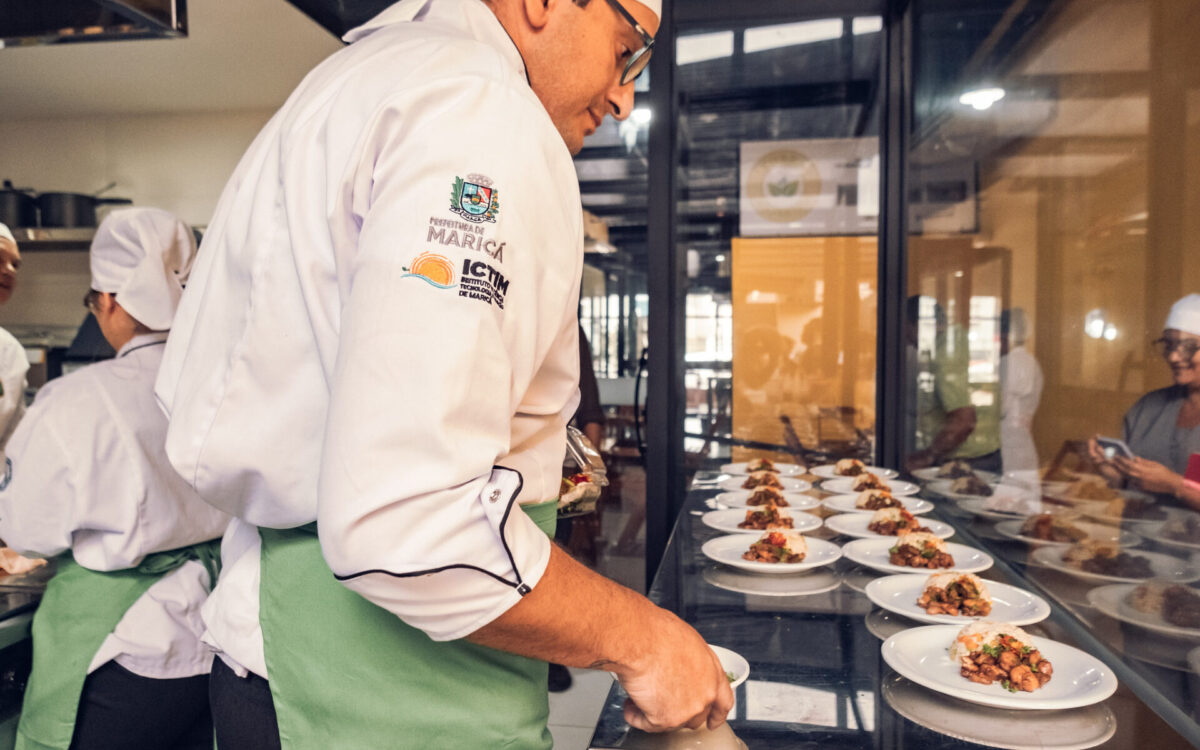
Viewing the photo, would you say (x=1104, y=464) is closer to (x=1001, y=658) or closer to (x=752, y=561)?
(x=1001, y=658)

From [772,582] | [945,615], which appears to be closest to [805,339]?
[772,582]

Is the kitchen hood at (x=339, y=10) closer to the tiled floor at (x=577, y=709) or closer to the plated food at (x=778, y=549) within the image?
the plated food at (x=778, y=549)

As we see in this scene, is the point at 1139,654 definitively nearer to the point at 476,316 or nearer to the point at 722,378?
the point at 476,316

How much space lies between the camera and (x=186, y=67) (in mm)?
3633

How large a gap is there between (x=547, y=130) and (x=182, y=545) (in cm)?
148

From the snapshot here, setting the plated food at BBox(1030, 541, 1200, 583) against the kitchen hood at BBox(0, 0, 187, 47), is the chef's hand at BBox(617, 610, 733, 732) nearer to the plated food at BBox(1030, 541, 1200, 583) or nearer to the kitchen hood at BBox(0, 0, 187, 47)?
the plated food at BBox(1030, 541, 1200, 583)

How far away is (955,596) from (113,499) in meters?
1.62

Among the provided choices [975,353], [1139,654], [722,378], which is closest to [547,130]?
[1139,654]

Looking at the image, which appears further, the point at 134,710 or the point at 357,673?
the point at 134,710

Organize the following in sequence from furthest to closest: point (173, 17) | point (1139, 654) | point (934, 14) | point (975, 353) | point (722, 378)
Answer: point (722, 378) → point (934, 14) → point (975, 353) → point (173, 17) → point (1139, 654)

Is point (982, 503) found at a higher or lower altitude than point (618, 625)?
lower

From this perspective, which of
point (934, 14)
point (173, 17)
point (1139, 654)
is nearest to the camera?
point (1139, 654)

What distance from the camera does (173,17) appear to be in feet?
6.48

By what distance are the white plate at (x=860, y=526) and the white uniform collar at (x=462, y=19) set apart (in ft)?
4.49
